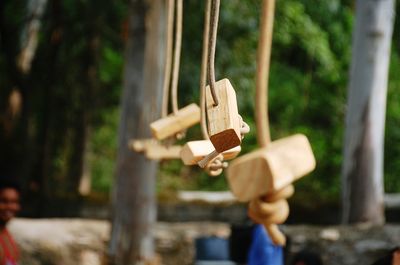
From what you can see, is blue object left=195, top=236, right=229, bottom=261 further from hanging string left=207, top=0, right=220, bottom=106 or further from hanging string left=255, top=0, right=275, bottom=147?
hanging string left=207, top=0, right=220, bottom=106

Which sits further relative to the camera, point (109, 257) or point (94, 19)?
point (94, 19)

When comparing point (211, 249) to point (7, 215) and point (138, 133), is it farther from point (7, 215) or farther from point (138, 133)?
point (7, 215)

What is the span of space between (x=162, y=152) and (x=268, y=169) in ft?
3.71

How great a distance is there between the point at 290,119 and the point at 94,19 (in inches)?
172

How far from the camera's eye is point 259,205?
2.83 meters

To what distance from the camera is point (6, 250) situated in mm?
4246

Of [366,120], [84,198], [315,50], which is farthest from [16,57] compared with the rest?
[366,120]

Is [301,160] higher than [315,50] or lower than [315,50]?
lower

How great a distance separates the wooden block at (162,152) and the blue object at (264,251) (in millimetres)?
727

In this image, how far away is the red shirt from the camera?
4.23 meters

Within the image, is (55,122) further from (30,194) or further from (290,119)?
(290,119)

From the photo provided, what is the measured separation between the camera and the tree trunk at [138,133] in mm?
6875

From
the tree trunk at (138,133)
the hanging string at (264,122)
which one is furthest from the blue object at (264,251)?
the tree trunk at (138,133)

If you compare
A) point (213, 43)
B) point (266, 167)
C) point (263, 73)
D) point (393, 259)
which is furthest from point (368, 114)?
point (213, 43)
